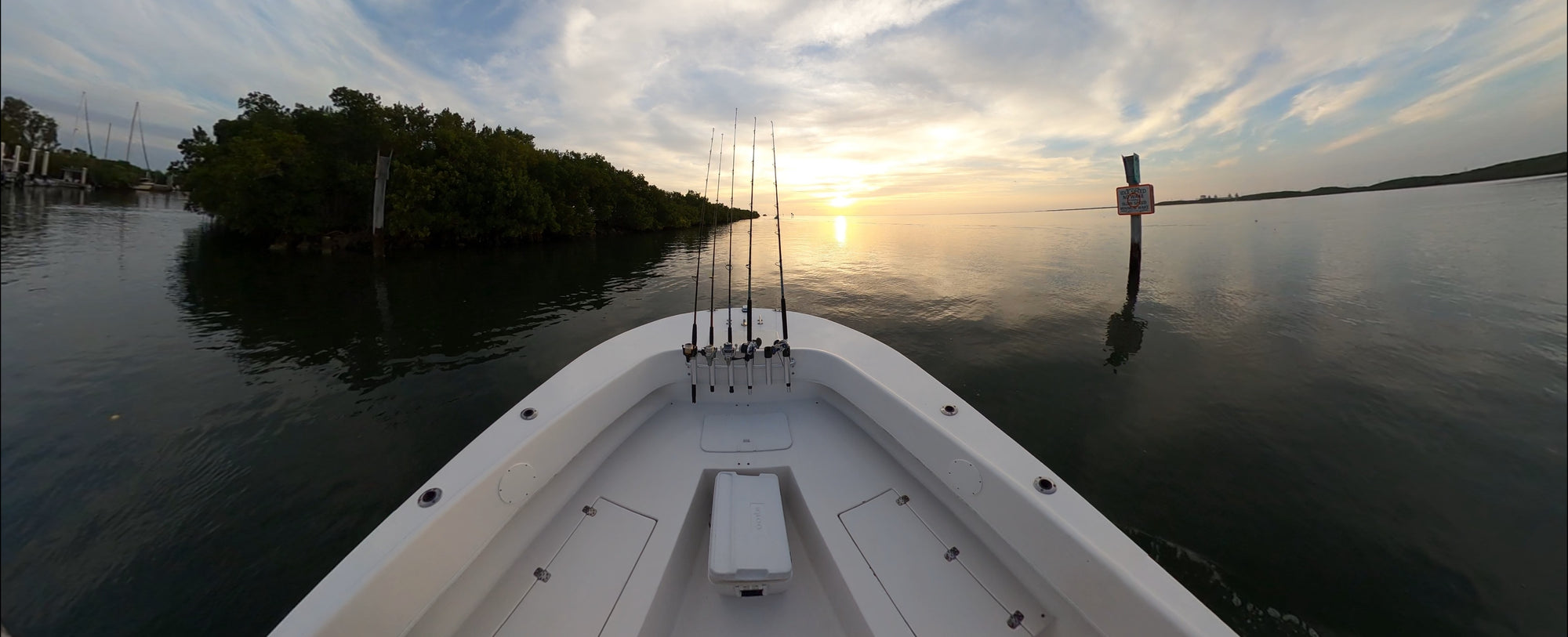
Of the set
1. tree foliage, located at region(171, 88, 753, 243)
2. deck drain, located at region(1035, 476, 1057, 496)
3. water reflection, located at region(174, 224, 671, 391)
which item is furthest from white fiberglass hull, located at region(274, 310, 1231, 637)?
tree foliage, located at region(171, 88, 753, 243)

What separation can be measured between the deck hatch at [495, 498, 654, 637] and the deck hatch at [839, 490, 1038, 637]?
4.39 ft

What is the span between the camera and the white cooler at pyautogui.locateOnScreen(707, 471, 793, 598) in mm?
2459

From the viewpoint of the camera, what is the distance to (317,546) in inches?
150

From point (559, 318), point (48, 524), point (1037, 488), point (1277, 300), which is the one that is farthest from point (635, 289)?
point (1277, 300)

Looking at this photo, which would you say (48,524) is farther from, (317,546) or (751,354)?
(751,354)

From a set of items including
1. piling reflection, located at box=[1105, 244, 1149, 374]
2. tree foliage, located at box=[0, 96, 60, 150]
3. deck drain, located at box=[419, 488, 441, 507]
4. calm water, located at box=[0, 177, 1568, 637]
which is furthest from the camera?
piling reflection, located at box=[1105, 244, 1149, 374]

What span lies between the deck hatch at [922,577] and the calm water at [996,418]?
233 centimetres

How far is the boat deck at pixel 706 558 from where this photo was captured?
2.37 m

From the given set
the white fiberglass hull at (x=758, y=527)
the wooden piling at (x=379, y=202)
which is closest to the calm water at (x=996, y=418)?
Result: the white fiberglass hull at (x=758, y=527)

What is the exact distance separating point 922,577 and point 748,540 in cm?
100

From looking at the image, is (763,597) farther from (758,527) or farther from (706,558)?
(706,558)

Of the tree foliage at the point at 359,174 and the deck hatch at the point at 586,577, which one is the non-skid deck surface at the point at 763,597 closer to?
the deck hatch at the point at 586,577

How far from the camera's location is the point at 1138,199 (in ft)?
43.4

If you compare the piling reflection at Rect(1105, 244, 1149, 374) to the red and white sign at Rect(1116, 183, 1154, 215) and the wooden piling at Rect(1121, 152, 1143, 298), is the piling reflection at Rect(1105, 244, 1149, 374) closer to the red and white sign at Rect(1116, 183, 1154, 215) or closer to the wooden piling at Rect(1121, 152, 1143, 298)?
the wooden piling at Rect(1121, 152, 1143, 298)
